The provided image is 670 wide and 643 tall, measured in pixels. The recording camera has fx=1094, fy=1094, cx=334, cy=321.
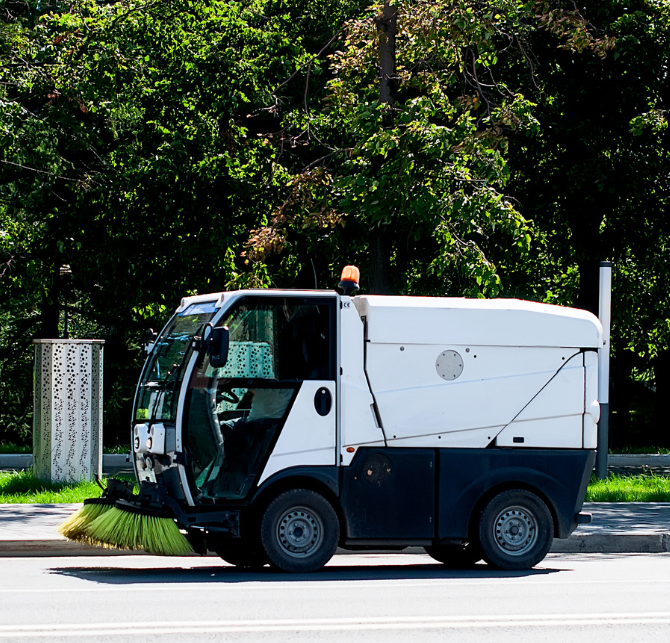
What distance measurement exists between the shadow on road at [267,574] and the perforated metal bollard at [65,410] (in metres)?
4.95

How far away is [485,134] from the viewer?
16.3m

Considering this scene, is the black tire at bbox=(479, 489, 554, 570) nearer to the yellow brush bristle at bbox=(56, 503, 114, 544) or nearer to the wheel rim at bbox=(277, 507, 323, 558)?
the wheel rim at bbox=(277, 507, 323, 558)

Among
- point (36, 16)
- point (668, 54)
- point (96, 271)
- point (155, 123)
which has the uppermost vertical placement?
point (36, 16)

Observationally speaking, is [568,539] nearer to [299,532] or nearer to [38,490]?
[299,532]

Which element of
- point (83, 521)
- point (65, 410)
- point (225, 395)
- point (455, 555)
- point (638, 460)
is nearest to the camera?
point (225, 395)

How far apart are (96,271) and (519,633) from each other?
15534mm

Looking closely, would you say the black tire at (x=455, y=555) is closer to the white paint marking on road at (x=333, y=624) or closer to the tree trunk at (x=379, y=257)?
the white paint marking on road at (x=333, y=624)

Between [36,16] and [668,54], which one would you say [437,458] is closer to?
[668,54]

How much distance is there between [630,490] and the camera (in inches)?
614

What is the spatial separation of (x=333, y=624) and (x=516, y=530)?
354 cm

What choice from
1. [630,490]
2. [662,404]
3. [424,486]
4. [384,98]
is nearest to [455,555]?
[424,486]

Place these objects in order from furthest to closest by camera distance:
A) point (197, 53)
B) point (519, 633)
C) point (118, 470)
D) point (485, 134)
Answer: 1. point (118, 470)
2. point (197, 53)
3. point (485, 134)
4. point (519, 633)

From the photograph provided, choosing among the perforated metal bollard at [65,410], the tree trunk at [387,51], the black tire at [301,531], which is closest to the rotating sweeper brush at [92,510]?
the black tire at [301,531]

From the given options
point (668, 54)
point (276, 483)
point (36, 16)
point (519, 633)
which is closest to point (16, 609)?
point (276, 483)
